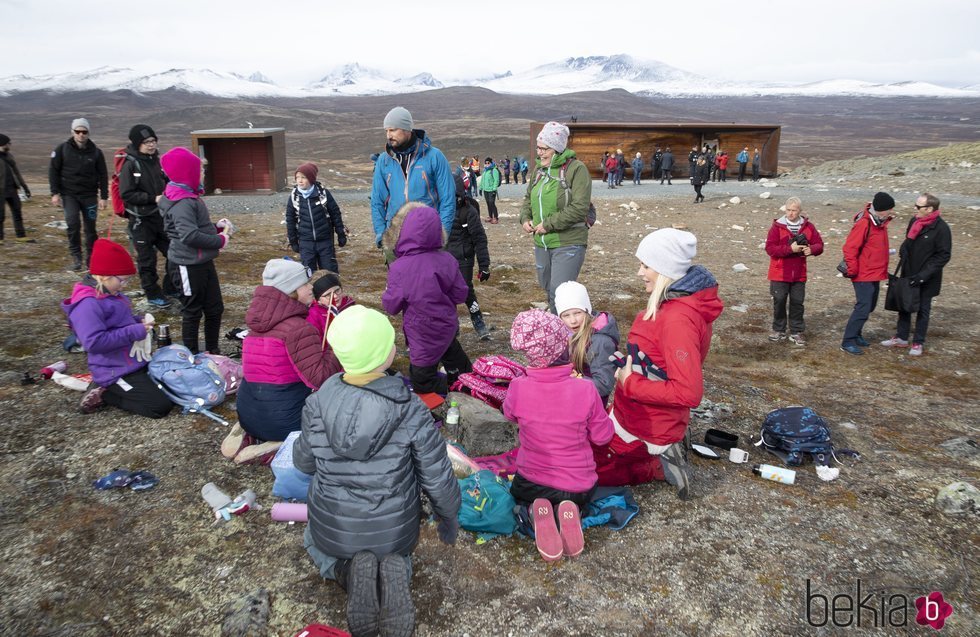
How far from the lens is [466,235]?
6.66 m

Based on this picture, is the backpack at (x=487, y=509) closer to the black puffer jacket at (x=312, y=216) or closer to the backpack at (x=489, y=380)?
the backpack at (x=489, y=380)

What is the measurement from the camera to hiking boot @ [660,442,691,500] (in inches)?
144

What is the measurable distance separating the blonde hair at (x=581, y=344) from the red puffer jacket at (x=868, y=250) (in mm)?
3974

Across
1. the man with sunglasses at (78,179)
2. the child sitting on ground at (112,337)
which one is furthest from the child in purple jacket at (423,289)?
the man with sunglasses at (78,179)

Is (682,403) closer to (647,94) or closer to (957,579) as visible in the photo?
(957,579)

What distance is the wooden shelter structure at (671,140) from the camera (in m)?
23.8

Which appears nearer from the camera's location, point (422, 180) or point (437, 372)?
point (437, 372)

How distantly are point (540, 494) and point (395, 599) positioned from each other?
1027mm

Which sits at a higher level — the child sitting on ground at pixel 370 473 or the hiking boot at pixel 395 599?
the child sitting on ground at pixel 370 473

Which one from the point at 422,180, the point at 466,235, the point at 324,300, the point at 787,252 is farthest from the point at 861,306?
the point at 324,300

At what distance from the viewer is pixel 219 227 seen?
5539mm

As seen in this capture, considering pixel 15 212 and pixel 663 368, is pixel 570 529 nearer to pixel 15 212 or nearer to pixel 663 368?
pixel 663 368

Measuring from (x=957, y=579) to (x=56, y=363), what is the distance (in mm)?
6680

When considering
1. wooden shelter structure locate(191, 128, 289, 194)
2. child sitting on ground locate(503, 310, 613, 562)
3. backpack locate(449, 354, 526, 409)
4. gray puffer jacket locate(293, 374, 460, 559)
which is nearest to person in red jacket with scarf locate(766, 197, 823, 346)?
backpack locate(449, 354, 526, 409)
